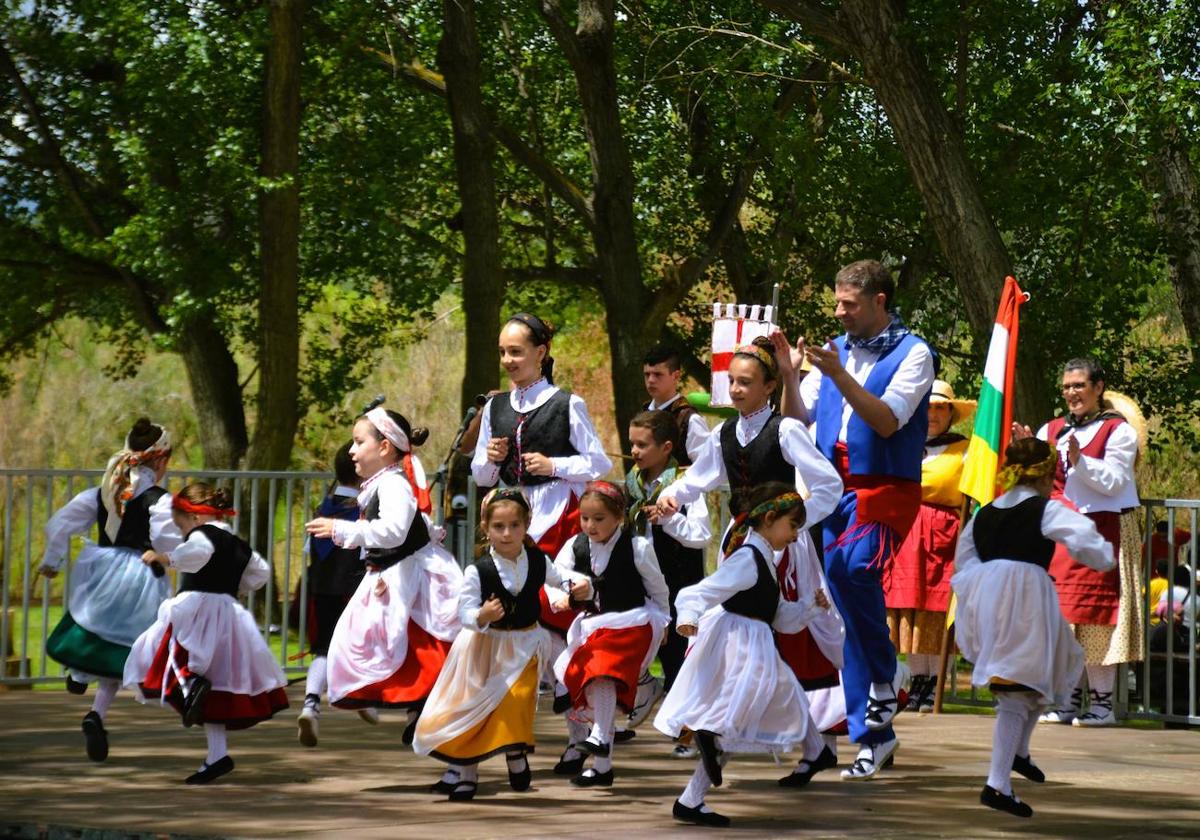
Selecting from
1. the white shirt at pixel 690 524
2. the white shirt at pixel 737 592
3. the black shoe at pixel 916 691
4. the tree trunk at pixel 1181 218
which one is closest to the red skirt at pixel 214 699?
the white shirt at pixel 690 524

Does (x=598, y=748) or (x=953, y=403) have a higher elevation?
(x=953, y=403)

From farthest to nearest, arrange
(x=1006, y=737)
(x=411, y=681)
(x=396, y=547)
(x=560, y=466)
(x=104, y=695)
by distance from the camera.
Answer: (x=104, y=695)
(x=560, y=466)
(x=396, y=547)
(x=411, y=681)
(x=1006, y=737)

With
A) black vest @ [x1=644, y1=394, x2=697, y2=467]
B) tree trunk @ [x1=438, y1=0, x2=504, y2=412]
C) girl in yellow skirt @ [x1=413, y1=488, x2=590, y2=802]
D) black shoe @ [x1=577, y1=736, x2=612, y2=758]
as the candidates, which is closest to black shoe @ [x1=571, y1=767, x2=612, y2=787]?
black shoe @ [x1=577, y1=736, x2=612, y2=758]

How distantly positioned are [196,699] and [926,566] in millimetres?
5019

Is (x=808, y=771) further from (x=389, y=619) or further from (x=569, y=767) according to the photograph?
(x=389, y=619)

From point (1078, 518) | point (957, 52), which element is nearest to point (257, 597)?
point (957, 52)

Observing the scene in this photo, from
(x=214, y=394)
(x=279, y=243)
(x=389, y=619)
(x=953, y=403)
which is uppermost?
(x=279, y=243)

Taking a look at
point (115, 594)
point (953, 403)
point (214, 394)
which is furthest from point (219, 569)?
point (214, 394)

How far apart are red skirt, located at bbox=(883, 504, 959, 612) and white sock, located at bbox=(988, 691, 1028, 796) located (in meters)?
4.10

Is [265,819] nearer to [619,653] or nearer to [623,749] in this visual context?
[619,653]

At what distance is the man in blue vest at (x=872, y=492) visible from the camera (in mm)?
7758

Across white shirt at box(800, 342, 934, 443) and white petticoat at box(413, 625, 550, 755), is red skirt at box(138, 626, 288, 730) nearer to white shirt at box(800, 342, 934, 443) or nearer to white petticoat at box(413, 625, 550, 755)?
white petticoat at box(413, 625, 550, 755)

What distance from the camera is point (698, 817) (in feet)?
21.5

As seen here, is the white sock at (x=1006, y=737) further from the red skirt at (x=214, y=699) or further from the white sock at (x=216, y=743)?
the white sock at (x=216, y=743)
